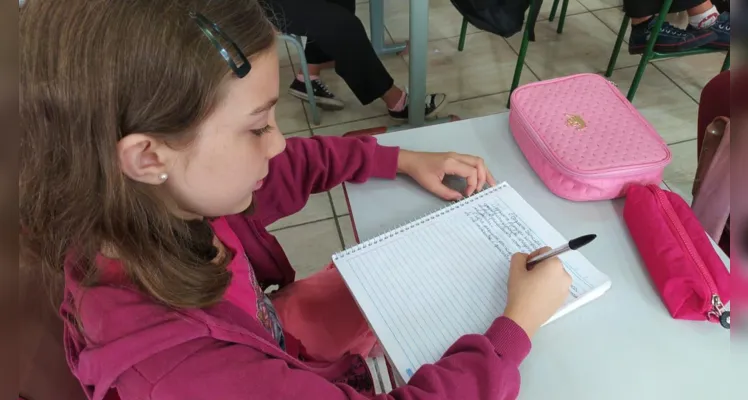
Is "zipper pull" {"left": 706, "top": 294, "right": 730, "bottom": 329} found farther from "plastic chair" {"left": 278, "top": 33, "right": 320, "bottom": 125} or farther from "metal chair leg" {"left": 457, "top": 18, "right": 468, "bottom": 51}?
"metal chair leg" {"left": 457, "top": 18, "right": 468, "bottom": 51}

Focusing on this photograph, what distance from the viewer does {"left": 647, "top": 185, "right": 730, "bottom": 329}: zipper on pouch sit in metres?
0.65

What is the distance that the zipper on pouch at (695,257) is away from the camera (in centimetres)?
65

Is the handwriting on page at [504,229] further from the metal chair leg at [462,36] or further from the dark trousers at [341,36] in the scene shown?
the metal chair leg at [462,36]

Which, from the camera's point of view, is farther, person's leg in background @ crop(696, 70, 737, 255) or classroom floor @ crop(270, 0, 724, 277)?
classroom floor @ crop(270, 0, 724, 277)

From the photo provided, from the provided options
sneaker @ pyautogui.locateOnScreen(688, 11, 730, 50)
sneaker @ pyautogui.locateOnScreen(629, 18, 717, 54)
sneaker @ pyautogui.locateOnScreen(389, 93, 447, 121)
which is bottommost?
sneaker @ pyautogui.locateOnScreen(389, 93, 447, 121)

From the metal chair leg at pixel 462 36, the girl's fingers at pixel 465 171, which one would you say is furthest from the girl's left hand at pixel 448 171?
the metal chair leg at pixel 462 36

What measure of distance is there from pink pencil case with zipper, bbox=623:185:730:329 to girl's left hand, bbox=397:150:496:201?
0.22 m

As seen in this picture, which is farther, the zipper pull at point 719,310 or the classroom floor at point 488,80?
the classroom floor at point 488,80

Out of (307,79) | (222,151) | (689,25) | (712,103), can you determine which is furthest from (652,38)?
(222,151)

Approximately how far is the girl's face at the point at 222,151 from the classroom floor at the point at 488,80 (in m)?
1.07

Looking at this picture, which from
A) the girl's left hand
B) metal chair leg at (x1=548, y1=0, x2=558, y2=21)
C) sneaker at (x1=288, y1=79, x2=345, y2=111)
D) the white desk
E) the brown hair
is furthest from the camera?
metal chair leg at (x1=548, y1=0, x2=558, y2=21)

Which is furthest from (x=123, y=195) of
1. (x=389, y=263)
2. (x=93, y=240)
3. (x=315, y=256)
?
(x=315, y=256)

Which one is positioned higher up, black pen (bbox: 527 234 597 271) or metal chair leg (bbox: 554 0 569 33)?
black pen (bbox: 527 234 597 271)

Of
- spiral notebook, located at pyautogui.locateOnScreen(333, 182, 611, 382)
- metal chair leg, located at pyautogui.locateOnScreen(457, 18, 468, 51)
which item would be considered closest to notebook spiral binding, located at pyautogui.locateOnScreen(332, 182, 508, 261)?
spiral notebook, located at pyautogui.locateOnScreen(333, 182, 611, 382)
